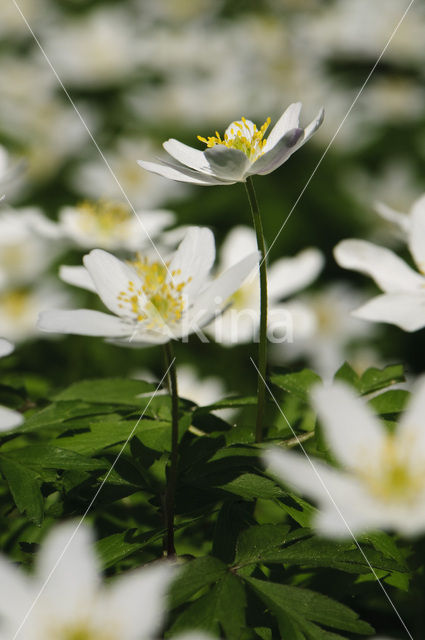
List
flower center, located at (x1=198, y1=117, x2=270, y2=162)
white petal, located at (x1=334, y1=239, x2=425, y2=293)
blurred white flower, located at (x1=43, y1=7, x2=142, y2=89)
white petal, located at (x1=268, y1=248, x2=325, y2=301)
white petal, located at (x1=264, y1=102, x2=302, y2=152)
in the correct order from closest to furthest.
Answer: white petal, located at (x1=264, y1=102, x2=302, y2=152)
flower center, located at (x1=198, y1=117, x2=270, y2=162)
white petal, located at (x1=334, y1=239, x2=425, y2=293)
white petal, located at (x1=268, y1=248, x2=325, y2=301)
blurred white flower, located at (x1=43, y1=7, x2=142, y2=89)

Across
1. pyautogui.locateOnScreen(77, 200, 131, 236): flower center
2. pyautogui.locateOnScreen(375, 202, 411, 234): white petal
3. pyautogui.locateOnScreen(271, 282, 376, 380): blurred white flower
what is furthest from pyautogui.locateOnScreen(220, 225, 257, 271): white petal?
pyautogui.locateOnScreen(271, 282, 376, 380): blurred white flower

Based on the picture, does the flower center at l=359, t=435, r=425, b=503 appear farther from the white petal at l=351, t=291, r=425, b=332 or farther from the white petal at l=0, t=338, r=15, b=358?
the white petal at l=0, t=338, r=15, b=358

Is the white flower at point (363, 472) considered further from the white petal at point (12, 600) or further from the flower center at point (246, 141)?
the flower center at point (246, 141)

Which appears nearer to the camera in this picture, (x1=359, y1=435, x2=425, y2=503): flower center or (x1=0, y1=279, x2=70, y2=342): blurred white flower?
(x1=359, y1=435, x2=425, y2=503): flower center

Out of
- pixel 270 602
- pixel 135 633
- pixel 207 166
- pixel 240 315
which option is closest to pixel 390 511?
pixel 270 602

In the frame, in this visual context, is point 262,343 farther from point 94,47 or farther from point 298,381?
point 94,47

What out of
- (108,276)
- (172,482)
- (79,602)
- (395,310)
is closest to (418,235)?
(395,310)

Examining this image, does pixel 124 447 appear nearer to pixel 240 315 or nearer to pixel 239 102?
pixel 240 315
